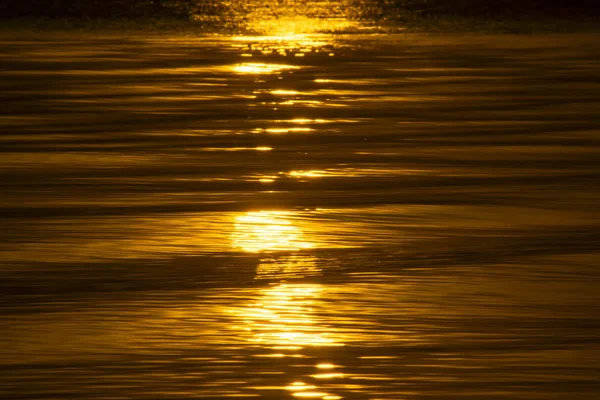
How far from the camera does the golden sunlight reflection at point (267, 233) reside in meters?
3.88

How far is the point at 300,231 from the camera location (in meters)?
4.02

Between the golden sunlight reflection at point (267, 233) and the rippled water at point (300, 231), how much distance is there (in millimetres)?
10

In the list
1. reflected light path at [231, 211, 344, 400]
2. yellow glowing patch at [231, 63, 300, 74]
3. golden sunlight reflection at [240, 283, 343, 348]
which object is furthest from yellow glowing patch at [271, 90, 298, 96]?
golden sunlight reflection at [240, 283, 343, 348]

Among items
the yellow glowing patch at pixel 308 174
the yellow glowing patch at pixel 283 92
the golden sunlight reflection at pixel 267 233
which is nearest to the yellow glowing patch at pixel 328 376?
the golden sunlight reflection at pixel 267 233

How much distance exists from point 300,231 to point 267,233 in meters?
0.09

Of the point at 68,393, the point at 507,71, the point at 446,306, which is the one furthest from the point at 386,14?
the point at 68,393

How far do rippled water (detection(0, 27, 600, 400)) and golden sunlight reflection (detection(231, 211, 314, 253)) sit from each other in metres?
0.01

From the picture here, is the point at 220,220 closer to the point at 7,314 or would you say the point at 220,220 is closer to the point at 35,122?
the point at 7,314

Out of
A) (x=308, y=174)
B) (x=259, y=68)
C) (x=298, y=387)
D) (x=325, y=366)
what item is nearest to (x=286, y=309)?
(x=325, y=366)

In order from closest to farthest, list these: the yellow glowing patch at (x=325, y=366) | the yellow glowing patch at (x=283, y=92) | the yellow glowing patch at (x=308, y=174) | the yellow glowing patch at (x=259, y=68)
Answer: 1. the yellow glowing patch at (x=325, y=366)
2. the yellow glowing patch at (x=308, y=174)
3. the yellow glowing patch at (x=283, y=92)
4. the yellow glowing patch at (x=259, y=68)

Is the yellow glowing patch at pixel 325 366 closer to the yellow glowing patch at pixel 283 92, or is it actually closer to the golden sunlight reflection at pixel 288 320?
the golden sunlight reflection at pixel 288 320

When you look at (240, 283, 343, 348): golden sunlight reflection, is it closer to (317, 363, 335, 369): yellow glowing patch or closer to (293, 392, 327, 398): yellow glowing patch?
(317, 363, 335, 369): yellow glowing patch

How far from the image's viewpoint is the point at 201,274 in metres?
3.60

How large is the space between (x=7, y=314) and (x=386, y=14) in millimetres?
5965
